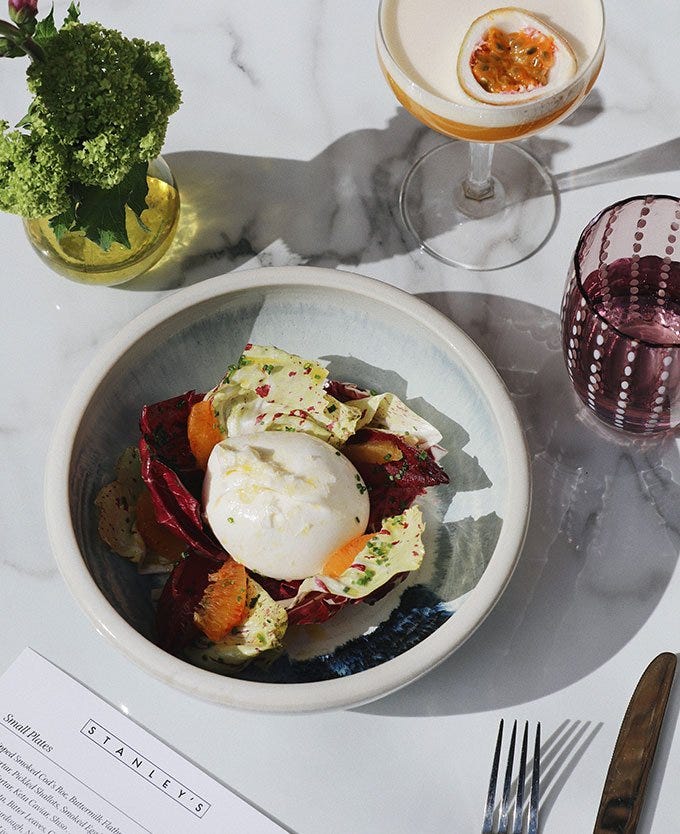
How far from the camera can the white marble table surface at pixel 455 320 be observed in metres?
0.80

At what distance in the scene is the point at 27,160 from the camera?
30.1 inches

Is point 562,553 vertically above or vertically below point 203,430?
below

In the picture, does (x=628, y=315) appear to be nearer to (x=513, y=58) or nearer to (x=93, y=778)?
(x=513, y=58)

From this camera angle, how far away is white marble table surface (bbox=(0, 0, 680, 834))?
2.64 ft

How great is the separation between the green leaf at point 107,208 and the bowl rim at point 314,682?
0.07m

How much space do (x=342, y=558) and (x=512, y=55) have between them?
17.0 inches

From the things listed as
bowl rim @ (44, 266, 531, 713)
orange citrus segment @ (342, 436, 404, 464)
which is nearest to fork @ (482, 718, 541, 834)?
bowl rim @ (44, 266, 531, 713)

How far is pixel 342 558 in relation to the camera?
2.62 feet

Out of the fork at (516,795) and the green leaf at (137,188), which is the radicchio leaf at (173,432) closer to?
the green leaf at (137,188)

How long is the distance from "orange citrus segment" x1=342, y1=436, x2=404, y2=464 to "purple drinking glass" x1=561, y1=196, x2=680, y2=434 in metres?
0.16

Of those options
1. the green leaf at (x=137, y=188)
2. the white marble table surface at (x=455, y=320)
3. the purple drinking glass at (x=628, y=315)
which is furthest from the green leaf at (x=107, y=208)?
the purple drinking glass at (x=628, y=315)

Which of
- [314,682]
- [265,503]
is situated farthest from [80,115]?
[314,682]

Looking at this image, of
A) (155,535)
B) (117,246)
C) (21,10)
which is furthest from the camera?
(117,246)

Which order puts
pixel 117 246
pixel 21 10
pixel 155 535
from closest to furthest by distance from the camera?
pixel 21 10 → pixel 155 535 → pixel 117 246
